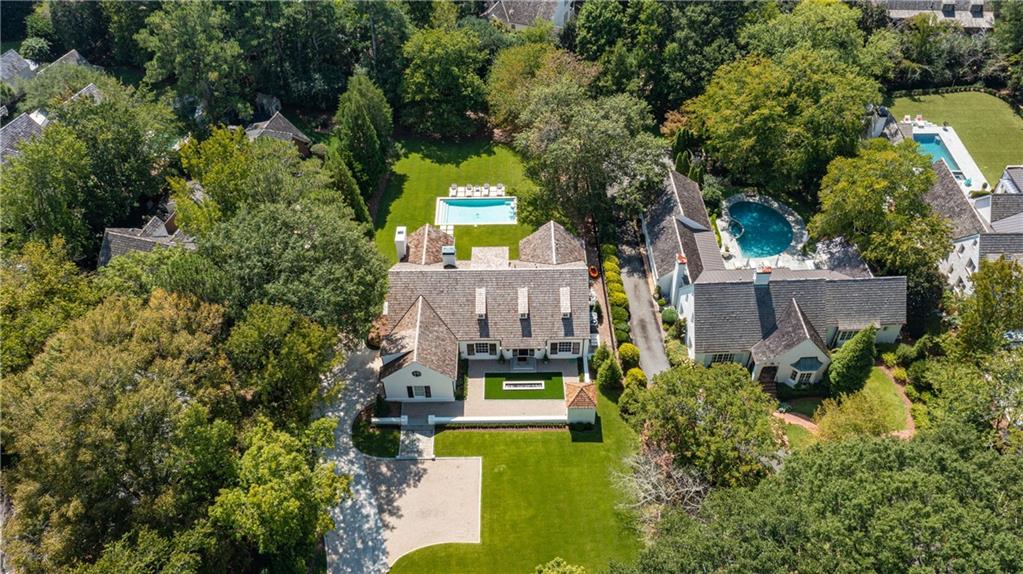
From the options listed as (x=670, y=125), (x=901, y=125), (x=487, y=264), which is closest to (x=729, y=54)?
(x=670, y=125)

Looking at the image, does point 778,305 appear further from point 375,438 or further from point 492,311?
point 375,438

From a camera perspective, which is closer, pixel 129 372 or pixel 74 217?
pixel 129 372

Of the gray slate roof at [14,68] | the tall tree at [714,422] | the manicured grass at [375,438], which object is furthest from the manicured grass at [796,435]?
the gray slate roof at [14,68]

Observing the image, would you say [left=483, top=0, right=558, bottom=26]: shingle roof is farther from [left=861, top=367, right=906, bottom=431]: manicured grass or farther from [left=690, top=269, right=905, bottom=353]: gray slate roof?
[left=861, top=367, right=906, bottom=431]: manicured grass

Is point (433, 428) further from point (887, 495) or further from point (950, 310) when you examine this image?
point (950, 310)

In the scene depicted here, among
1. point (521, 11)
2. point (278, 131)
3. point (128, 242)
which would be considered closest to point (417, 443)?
point (128, 242)

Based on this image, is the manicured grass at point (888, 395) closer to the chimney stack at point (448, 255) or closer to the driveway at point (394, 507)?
the driveway at point (394, 507)
